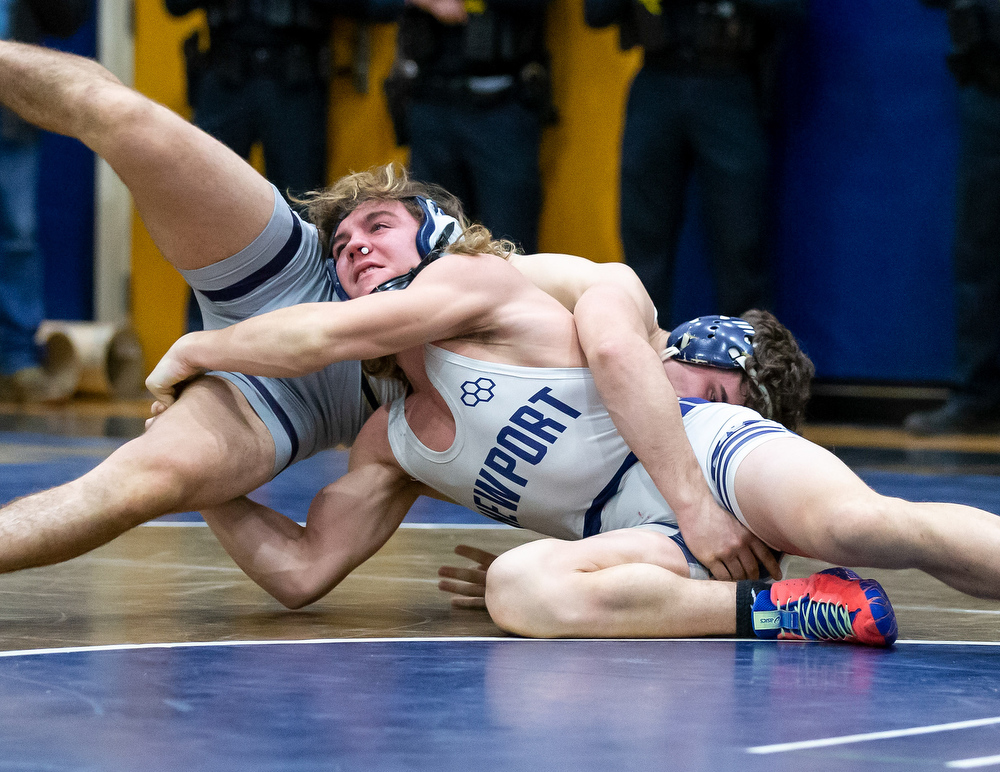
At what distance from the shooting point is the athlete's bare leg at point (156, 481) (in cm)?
217

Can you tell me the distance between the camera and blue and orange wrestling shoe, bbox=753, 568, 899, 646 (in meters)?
2.09

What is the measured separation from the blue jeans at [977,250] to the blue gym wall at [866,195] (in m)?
0.48

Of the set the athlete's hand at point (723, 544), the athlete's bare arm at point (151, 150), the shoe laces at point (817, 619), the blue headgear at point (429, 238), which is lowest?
the shoe laces at point (817, 619)

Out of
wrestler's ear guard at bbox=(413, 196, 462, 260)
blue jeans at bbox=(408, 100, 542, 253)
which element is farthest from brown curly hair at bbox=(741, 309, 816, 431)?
blue jeans at bbox=(408, 100, 542, 253)

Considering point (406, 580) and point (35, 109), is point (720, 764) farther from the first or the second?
point (35, 109)

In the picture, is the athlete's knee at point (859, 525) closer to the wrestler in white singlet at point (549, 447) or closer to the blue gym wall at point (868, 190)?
the wrestler in white singlet at point (549, 447)

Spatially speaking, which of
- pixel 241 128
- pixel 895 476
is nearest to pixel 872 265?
pixel 895 476

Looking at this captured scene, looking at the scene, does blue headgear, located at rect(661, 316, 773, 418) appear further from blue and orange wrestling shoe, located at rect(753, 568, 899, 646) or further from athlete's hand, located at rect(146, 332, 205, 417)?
→ athlete's hand, located at rect(146, 332, 205, 417)

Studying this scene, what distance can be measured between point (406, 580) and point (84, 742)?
1328mm

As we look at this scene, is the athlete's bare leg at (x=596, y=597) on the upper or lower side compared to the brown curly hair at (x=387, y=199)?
lower

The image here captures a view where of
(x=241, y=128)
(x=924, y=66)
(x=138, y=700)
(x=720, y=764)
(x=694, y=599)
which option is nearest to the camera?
(x=720, y=764)

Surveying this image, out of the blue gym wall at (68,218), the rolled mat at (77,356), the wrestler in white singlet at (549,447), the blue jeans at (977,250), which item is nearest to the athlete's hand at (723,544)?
the wrestler in white singlet at (549,447)

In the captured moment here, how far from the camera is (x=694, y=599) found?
2180 millimetres

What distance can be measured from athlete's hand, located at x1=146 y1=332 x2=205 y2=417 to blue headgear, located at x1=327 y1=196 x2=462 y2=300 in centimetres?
32
